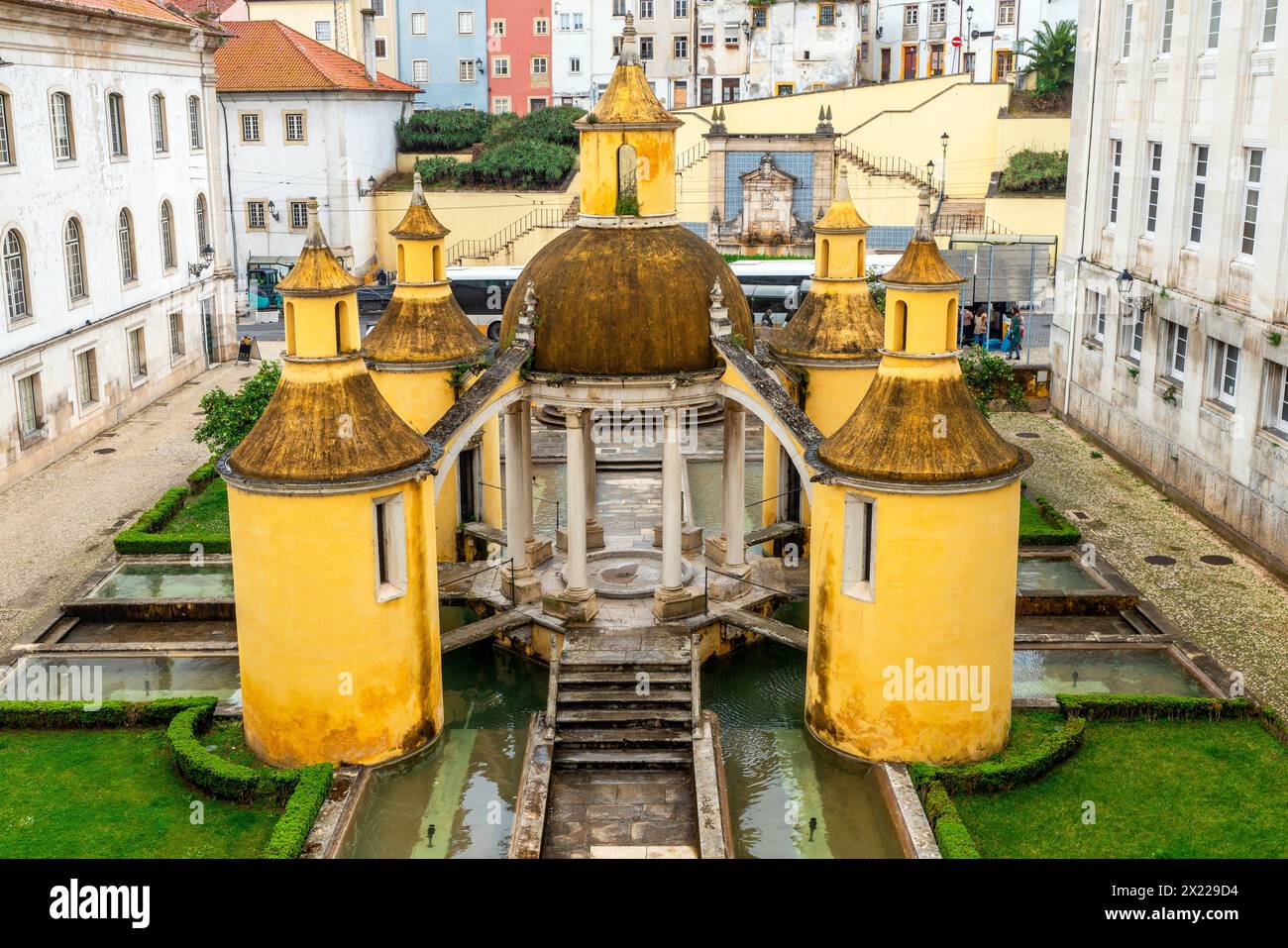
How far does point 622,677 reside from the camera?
24547 mm

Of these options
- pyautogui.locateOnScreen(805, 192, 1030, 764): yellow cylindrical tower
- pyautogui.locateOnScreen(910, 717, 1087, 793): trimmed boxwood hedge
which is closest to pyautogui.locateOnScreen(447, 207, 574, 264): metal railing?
pyautogui.locateOnScreen(805, 192, 1030, 764): yellow cylindrical tower

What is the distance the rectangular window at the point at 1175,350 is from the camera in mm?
37312

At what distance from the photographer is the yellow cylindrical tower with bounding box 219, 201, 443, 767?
2155cm

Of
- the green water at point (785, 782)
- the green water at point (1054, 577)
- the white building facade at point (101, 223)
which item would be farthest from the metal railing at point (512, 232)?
the green water at point (785, 782)

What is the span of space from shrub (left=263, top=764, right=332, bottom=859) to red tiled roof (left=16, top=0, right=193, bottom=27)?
89.9 ft

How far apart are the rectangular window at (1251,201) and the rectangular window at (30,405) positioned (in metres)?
31.9

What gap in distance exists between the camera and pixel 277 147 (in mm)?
67312

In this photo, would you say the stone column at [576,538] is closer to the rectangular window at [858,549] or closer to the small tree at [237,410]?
the rectangular window at [858,549]

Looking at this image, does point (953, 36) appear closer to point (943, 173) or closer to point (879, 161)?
point (943, 173)

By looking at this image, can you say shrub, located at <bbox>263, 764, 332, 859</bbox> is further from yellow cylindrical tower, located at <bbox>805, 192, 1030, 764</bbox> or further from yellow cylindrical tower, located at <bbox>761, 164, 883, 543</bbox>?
yellow cylindrical tower, located at <bbox>761, 164, 883, 543</bbox>

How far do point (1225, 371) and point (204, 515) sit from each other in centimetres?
2546

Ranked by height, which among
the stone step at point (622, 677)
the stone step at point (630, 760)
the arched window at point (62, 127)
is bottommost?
the stone step at point (630, 760)
